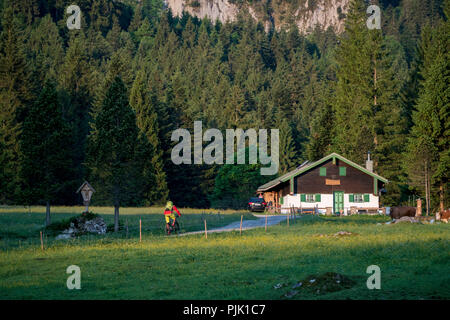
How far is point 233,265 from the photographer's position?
20.9m

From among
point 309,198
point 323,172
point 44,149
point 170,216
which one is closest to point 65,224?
point 170,216

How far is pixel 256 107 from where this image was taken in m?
136

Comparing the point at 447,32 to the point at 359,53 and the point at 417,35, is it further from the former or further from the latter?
the point at 417,35

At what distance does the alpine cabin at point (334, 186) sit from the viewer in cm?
6141

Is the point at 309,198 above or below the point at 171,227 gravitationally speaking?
above

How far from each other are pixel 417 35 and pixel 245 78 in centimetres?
6839

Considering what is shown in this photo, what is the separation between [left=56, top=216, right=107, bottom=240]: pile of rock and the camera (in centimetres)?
3516

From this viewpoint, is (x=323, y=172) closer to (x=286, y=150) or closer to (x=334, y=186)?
(x=334, y=186)

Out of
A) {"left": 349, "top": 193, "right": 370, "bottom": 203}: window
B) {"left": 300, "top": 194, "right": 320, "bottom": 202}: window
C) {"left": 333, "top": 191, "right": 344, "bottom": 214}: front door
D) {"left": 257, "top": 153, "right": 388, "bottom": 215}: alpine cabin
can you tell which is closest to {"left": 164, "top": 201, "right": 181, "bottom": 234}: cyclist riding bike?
{"left": 257, "top": 153, "right": 388, "bottom": 215}: alpine cabin

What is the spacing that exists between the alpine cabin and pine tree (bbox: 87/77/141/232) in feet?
81.5

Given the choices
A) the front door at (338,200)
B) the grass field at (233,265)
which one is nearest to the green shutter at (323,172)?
the front door at (338,200)

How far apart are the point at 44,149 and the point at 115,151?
7.08 m

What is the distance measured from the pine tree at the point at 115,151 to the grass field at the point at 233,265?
8.54 meters
